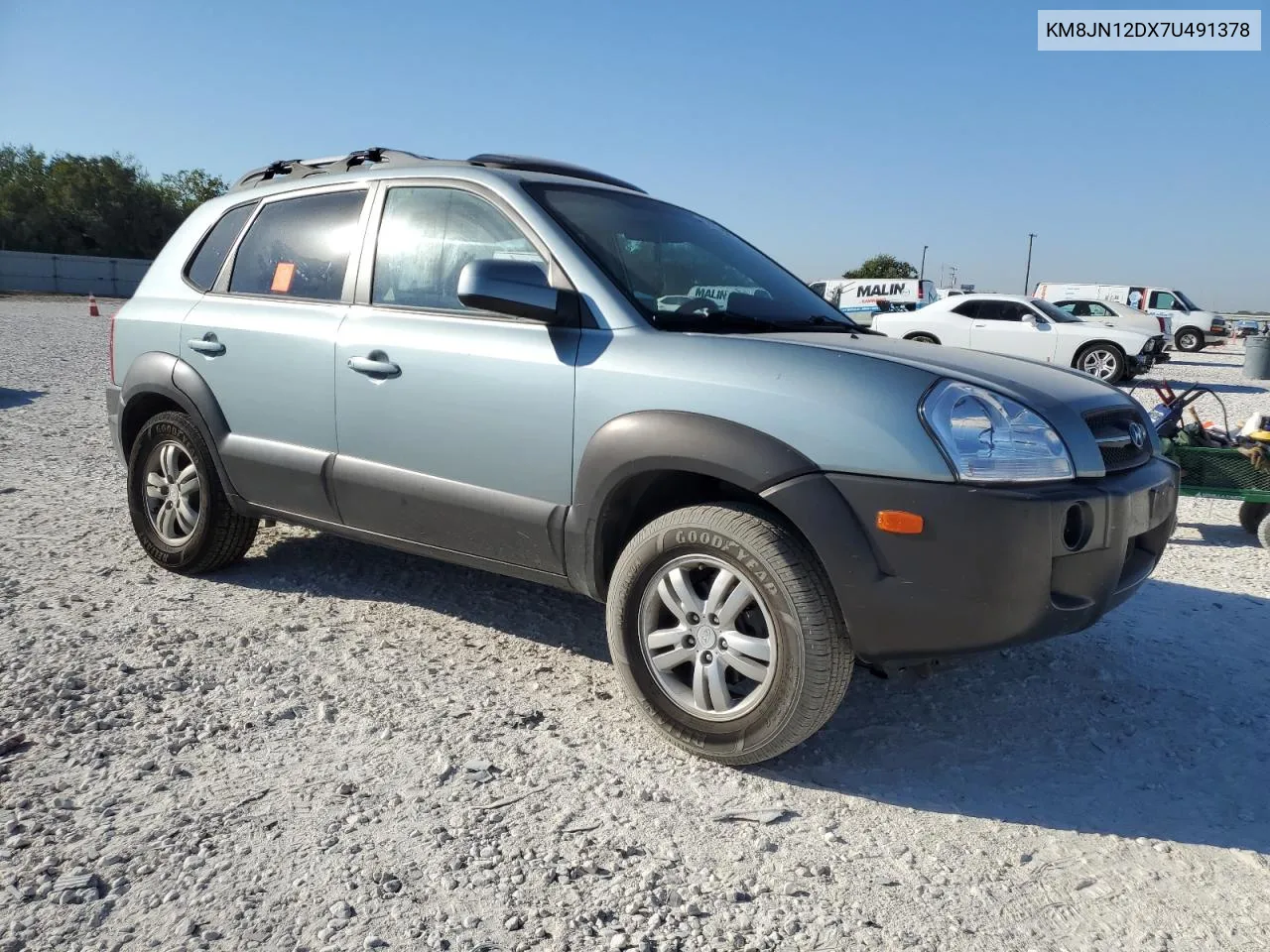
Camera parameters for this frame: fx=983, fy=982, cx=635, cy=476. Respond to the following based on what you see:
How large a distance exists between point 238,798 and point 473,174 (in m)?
2.21

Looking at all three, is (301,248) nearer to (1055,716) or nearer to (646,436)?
(646,436)

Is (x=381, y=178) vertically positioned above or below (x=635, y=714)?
above

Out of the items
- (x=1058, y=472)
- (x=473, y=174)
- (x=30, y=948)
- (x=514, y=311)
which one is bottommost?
(x=30, y=948)

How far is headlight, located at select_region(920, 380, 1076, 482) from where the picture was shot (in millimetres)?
2531

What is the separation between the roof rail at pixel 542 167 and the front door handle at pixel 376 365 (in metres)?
0.85

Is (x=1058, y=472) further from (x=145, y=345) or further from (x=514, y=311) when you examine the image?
(x=145, y=345)

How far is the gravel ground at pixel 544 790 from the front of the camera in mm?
2184

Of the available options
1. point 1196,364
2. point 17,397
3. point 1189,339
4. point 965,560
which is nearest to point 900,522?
point 965,560

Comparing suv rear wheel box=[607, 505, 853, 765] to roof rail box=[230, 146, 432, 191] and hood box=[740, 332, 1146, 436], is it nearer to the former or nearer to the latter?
hood box=[740, 332, 1146, 436]

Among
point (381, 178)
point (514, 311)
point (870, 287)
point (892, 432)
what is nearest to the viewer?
point (892, 432)

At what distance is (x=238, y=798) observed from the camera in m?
2.60

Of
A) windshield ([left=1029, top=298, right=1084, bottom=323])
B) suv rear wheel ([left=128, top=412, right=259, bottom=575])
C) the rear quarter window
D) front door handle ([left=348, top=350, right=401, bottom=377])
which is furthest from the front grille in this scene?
windshield ([left=1029, top=298, right=1084, bottom=323])

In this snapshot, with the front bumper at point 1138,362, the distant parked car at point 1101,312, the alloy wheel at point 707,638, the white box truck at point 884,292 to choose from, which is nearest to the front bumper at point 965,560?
the alloy wheel at point 707,638

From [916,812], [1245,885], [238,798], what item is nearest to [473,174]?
[238,798]
